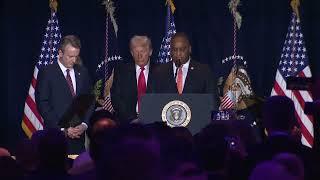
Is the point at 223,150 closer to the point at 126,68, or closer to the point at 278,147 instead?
the point at 278,147

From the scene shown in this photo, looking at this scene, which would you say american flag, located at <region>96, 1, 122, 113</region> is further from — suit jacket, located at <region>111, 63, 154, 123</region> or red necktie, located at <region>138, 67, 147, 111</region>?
red necktie, located at <region>138, 67, 147, 111</region>

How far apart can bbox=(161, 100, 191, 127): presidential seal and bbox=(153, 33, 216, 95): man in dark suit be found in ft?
4.06

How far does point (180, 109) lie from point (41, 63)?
13.0ft

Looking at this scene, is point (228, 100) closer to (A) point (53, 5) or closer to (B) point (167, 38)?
(B) point (167, 38)

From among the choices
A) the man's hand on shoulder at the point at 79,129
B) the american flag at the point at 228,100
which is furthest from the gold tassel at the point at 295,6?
the man's hand on shoulder at the point at 79,129

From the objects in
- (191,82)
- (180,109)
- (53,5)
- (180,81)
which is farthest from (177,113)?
(53,5)

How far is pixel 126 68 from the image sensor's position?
905 cm

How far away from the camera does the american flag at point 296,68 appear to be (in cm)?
1006

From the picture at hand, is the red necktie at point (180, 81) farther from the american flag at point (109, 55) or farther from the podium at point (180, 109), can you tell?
the american flag at point (109, 55)

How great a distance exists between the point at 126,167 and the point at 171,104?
4.38 m

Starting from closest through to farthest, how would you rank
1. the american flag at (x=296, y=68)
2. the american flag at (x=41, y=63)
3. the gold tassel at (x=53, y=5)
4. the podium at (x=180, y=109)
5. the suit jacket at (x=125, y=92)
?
the podium at (x=180, y=109), the suit jacket at (x=125, y=92), the american flag at (x=296, y=68), the american flag at (x=41, y=63), the gold tassel at (x=53, y=5)

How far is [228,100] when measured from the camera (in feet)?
32.4

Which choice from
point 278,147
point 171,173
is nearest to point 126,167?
point 171,173

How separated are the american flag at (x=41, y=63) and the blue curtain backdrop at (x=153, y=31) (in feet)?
0.49
